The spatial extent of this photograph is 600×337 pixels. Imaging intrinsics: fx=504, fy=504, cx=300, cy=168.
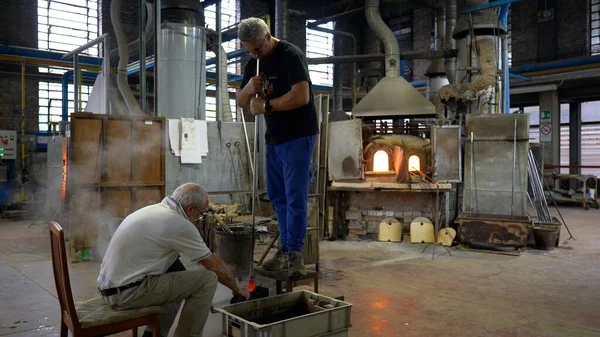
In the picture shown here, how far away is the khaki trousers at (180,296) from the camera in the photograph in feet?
8.97

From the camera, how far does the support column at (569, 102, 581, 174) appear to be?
15.2 metres

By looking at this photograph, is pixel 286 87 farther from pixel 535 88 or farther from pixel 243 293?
pixel 535 88

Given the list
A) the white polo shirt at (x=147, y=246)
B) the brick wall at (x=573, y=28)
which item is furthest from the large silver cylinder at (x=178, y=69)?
the brick wall at (x=573, y=28)

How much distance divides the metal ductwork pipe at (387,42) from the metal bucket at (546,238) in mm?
3945

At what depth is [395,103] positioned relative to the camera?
8.81 metres

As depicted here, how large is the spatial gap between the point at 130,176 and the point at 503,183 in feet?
17.3

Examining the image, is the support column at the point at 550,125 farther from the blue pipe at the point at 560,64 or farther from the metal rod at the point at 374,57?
the metal rod at the point at 374,57

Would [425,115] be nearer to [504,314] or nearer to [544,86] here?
[504,314]

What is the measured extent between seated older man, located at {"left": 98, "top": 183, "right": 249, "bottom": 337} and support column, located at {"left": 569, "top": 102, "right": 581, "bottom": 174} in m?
15.1

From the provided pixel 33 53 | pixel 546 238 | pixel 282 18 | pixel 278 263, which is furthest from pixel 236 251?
pixel 33 53

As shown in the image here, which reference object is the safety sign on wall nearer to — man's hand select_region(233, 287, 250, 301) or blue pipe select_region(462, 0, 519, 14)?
blue pipe select_region(462, 0, 519, 14)

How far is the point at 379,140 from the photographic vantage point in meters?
8.38

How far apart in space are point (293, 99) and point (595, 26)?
47.9 ft

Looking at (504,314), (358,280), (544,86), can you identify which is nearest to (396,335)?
(504,314)
